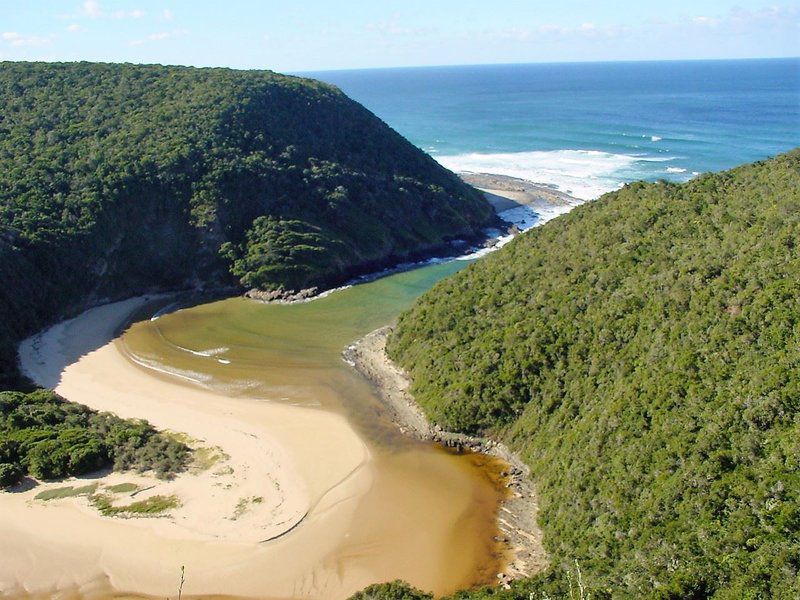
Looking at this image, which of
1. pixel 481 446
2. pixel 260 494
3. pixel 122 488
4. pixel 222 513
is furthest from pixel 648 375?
pixel 122 488

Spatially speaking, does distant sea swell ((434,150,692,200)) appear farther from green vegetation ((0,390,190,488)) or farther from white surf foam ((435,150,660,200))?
green vegetation ((0,390,190,488))

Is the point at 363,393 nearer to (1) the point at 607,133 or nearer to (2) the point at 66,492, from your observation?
(2) the point at 66,492

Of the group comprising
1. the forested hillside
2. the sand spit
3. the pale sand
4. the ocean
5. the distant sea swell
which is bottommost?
the pale sand

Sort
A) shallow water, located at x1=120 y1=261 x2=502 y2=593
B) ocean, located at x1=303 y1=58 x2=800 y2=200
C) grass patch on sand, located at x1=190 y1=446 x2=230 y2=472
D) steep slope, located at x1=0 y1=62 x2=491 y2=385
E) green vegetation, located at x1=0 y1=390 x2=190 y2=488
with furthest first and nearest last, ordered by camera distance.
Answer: ocean, located at x1=303 y1=58 x2=800 y2=200 < steep slope, located at x1=0 y1=62 x2=491 y2=385 < grass patch on sand, located at x1=190 y1=446 x2=230 y2=472 < green vegetation, located at x1=0 y1=390 x2=190 y2=488 < shallow water, located at x1=120 y1=261 x2=502 y2=593

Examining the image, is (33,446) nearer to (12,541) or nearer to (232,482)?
(12,541)

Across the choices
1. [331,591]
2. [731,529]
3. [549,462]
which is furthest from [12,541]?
[731,529]

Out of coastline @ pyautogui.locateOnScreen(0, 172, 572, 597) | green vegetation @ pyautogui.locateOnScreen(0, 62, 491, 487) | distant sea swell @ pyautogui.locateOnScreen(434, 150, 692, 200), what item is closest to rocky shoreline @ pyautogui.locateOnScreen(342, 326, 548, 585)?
coastline @ pyautogui.locateOnScreen(0, 172, 572, 597)

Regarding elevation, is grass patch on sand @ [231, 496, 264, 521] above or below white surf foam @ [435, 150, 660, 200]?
below

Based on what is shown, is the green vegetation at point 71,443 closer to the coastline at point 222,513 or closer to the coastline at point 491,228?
the coastline at point 222,513
